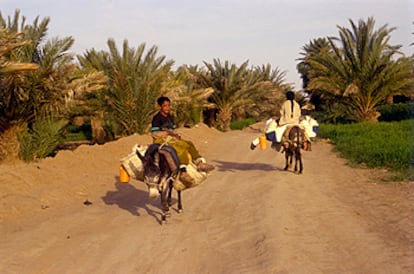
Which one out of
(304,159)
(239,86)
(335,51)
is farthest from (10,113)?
(239,86)

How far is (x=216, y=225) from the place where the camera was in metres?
8.39

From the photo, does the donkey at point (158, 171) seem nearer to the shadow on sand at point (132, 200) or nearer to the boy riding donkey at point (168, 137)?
the boy riding donkey at point (168, 137)

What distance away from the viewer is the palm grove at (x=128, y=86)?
15.6m

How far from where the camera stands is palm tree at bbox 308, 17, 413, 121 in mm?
27047

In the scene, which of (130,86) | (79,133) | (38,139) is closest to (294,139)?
(38,139)

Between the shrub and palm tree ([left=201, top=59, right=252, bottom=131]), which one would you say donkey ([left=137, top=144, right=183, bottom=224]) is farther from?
palm tree ([left=201, top=59, right=252, bottom=131])

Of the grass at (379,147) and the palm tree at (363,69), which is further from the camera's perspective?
the palm tree at (363,69)

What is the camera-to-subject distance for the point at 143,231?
8188 mm

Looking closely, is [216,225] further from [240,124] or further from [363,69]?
[240,124]

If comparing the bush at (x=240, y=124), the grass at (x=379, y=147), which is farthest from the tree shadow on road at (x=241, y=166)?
the bush at (x=240, y=124)

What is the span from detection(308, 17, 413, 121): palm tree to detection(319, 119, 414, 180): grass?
14.3 ft

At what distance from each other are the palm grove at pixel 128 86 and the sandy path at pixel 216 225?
234 cm

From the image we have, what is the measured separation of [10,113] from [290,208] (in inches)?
388

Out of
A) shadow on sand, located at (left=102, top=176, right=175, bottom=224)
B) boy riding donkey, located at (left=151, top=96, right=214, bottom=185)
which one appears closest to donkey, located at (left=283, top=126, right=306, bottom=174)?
shadow on sand, located at (left=102, top=176, right=175, bottom=224)
